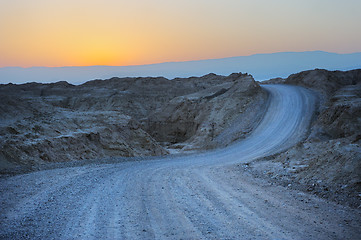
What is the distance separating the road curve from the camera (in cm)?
684

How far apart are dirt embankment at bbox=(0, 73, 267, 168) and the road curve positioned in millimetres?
3734

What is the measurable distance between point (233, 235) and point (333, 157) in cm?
617

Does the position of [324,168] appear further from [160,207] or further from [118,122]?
[118,122]

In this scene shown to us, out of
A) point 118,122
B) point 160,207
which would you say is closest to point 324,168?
point 160,207

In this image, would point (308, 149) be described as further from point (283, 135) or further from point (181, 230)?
point (283, 135)

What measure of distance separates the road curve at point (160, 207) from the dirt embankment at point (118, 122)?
3.73 m

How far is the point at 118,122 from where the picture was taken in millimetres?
23578

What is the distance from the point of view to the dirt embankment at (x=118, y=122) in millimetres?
16938

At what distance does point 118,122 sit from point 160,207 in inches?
618

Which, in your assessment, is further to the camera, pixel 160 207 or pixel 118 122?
pixel 118 122

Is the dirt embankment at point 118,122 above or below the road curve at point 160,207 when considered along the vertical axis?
above

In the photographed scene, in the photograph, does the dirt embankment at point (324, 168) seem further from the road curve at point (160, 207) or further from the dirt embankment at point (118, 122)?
the dirt embankment at point (118, 122)

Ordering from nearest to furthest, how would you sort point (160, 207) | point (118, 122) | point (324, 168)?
point (160, 207), point (324, 168), point (118, 122)

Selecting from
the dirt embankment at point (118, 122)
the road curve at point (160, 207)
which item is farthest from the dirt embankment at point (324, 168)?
the dirt embankment at point (118, 122)
